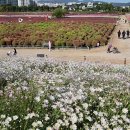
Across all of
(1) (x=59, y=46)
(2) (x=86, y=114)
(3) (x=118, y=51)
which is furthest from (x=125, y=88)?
(1) (x=59, y=46)

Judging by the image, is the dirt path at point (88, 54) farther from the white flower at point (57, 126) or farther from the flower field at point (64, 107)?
the white flower at point (57, 126)

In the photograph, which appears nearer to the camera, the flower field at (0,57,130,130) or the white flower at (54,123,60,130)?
the white flower at (54,123,60,130)

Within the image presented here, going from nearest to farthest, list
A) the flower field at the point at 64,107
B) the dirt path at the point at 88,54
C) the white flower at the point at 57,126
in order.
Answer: the white flower at the point at 57,126 → the flower field at the point at 64,107 → the dirt path at the point at 88,54

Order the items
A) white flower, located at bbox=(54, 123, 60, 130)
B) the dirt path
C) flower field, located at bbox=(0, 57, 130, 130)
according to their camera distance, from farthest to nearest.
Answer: the dirt path < flower field, located at bbox=(0, 57, 130, 130) < white flower, located at bbox=(54, 123, 60, 130)

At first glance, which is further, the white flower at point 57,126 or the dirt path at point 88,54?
the dirt path at point 88,54

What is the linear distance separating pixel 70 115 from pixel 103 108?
1.34m

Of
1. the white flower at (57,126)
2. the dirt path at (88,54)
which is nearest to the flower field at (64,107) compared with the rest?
the white flower at (57,126)

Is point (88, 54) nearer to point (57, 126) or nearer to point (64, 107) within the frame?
point (64, 107)

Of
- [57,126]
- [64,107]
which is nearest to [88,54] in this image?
[64,107]

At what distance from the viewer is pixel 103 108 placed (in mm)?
9039

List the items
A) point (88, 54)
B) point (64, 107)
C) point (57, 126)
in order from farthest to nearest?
point (88, 54) → point (64, 107) → point (57, 126)

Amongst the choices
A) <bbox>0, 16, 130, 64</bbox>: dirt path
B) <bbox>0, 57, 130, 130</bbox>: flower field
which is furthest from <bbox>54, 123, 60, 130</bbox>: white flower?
<bbox>0, 16, 130, 64</bbox>: dirt path

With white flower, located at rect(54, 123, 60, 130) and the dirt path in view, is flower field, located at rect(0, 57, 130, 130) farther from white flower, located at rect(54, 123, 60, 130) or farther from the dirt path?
the dirt path

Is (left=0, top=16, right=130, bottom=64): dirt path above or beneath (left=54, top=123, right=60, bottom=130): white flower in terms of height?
beneath
